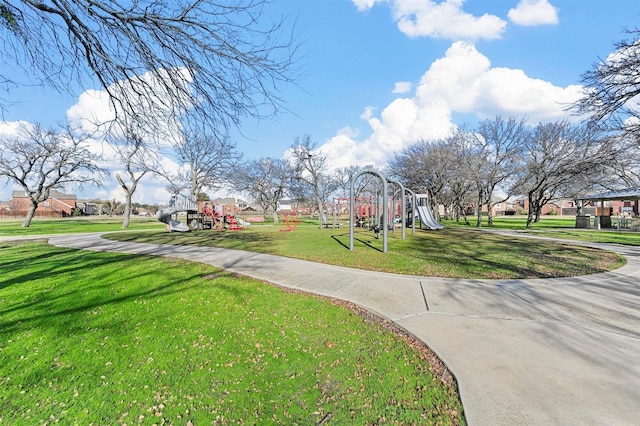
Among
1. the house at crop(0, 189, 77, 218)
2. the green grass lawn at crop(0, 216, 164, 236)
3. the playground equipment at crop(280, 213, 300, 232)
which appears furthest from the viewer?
the house at crop(0, 189, 77, 218)

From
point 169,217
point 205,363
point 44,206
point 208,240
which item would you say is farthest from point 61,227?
point 44,206

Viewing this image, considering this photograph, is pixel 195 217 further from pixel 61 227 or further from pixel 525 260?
pixel 525 260

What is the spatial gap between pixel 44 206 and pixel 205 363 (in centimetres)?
8820

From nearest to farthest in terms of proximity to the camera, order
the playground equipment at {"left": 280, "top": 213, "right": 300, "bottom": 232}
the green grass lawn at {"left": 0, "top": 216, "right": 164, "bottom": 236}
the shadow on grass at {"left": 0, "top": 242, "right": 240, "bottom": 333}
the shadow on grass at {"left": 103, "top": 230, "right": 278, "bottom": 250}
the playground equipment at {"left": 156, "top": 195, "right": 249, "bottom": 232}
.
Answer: the shadow on grass at {"left": 0, "top": 242, "right": 240, "bottom": 333} < the shadow on grass at {"left": 103, "top": 230, "right": 278, "bottom": 250} < the green grass lawn at {"left": 0, "top": 216, "right": 164, "bottom": 236} < the playground equipment at {"left": 156, "top": 195, "right": 249, "bottom": 232} < the playground equipment at {"left": 280, "top": 213, "right": 300, "bottom": 232}

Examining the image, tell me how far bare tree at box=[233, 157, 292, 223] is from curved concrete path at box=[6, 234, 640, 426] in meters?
38.7

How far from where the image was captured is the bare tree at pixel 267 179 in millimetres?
44906

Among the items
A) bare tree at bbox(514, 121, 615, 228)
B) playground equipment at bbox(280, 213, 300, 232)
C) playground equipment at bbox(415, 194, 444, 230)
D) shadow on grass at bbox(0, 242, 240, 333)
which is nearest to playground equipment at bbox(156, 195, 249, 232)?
playground equipment at bbox(280, 213, 300, 232)

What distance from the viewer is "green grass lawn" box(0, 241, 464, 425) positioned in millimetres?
2424

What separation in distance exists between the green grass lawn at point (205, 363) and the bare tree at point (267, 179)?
39905mm

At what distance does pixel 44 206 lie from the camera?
65.7 metres

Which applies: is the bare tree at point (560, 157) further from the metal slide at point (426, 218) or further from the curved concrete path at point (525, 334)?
the curved concrete path at point (525, 334)

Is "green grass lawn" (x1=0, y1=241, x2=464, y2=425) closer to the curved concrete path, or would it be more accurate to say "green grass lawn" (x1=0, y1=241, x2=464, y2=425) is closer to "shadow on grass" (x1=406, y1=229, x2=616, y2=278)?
the curved concrete path

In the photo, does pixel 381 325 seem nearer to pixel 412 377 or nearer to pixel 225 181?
pixel 412 377

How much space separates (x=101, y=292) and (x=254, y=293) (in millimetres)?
3035
